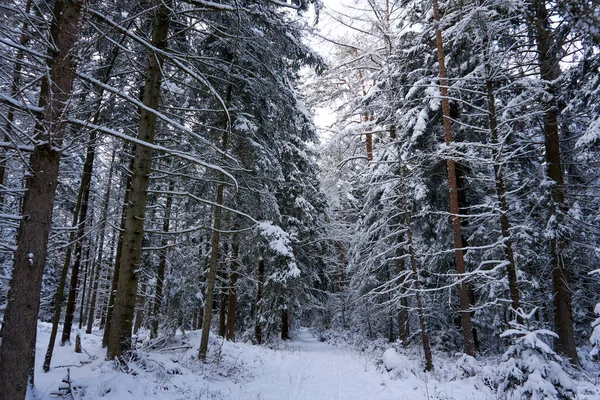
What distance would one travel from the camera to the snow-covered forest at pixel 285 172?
4.02 metres

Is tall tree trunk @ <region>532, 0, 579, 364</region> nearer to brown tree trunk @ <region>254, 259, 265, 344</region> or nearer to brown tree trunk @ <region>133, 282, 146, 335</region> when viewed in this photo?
brown tree trunk @ <region>254, 259, 265, 344</region>

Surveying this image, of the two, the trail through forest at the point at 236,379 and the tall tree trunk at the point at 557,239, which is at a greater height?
the tall tree trunk at the point at 557,239

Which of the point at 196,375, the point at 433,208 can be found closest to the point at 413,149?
the point at 433,208

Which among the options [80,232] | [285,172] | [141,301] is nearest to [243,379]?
[80,232]

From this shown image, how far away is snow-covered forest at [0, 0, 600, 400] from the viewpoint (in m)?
4.02

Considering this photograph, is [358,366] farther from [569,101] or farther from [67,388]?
[569,101]

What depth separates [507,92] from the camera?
10398 mm

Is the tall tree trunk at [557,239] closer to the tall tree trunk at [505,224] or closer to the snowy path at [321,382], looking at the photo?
the tall tree trunk at [505,224]

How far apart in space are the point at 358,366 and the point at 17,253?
33.0 feet

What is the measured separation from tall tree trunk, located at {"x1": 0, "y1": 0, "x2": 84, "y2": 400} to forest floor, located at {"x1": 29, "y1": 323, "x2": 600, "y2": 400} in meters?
2.24

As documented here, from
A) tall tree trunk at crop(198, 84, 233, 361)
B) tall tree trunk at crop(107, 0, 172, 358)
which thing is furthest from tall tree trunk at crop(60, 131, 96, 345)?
tall tree trunk at crop(198, 84, 233, 361)

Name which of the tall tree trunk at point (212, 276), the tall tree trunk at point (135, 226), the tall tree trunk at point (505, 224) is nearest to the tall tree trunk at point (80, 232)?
the tall tree trunk at point (135, 226)

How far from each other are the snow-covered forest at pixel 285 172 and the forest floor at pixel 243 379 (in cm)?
7

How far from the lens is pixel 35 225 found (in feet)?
11.3
